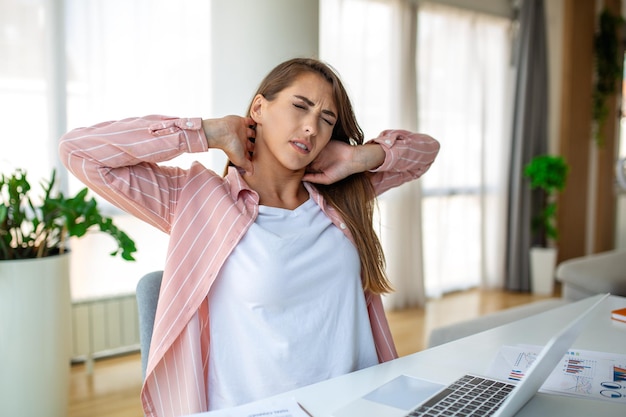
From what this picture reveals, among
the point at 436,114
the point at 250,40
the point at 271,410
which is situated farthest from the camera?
the point at 436,114

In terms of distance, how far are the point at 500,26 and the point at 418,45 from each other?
3.84 ft

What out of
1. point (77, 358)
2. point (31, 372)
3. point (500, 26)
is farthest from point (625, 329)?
point (500, 26)

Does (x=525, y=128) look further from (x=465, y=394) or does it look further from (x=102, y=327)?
(x=465, y=394)

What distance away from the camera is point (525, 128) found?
17.6 ft

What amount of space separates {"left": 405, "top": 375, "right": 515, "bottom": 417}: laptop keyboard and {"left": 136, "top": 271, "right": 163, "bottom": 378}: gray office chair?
67 cm

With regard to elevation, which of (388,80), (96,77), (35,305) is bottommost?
(35,305)

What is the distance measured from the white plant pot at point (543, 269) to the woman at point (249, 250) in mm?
4143

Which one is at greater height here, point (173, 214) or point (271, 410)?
point (173, 214)

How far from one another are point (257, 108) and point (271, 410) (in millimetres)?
792

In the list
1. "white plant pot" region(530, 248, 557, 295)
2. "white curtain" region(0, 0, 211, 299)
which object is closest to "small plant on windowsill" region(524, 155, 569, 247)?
"white plant pot" region(530, 248, 557, 295)

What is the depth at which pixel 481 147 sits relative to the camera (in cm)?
533

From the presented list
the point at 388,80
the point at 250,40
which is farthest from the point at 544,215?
the point at 250,40

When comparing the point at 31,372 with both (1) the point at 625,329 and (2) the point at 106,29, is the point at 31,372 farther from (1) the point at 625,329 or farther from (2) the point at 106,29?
(1) the point at 625,329

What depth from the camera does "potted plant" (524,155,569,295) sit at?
5.14 metres
